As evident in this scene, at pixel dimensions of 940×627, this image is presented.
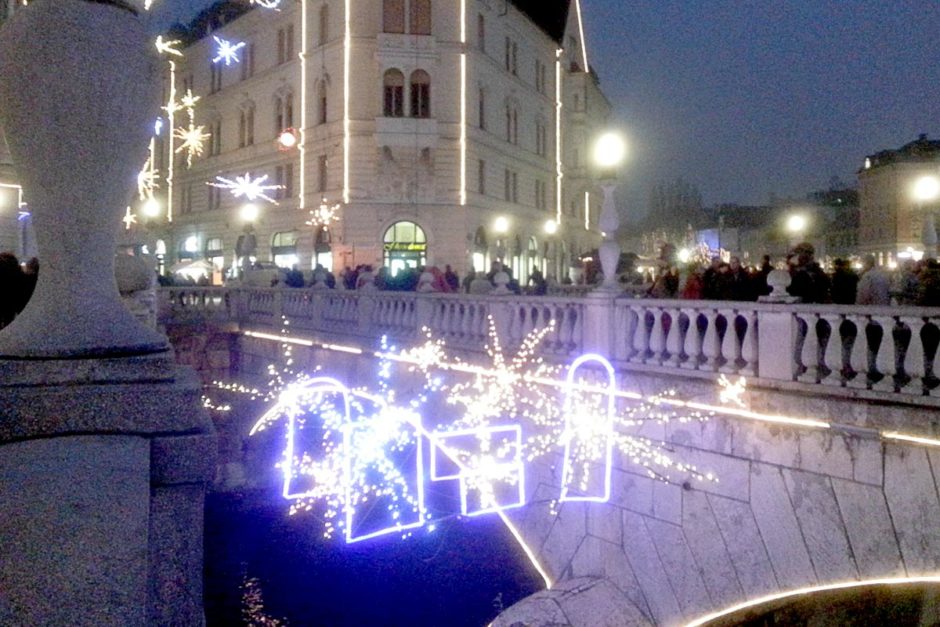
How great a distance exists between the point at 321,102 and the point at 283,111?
11.5 ft

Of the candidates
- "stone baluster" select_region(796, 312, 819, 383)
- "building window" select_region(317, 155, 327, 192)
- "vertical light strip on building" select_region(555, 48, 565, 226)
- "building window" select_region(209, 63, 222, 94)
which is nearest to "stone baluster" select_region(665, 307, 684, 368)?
"stone baluster" select_region(796, 312, 819, 383)

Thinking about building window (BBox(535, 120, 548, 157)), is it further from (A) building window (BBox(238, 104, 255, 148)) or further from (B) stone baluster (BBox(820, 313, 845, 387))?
(B) stone baluster (BBox(820, 313, 845, 387))

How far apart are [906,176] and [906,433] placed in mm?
59042

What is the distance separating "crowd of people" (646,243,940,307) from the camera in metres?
9.16

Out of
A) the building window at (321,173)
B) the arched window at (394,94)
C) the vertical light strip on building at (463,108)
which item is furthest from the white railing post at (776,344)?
the building window at (321,173)

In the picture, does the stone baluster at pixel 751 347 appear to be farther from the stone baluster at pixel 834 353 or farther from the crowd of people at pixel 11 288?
the crowd of people at pixel 11 288

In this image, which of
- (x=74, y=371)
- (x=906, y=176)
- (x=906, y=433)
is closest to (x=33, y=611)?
(x=74, y=371)

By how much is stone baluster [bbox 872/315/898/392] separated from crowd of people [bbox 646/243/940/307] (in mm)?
1843

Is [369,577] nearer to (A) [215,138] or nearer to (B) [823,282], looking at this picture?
(B) [823,282]

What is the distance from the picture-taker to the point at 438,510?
13.7m

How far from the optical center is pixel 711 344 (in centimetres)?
845

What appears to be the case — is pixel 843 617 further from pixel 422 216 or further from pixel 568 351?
pixel 422 216

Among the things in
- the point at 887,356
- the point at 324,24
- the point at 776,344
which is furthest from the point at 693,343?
the point at 324,24

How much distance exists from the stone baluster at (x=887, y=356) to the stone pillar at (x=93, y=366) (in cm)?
530
